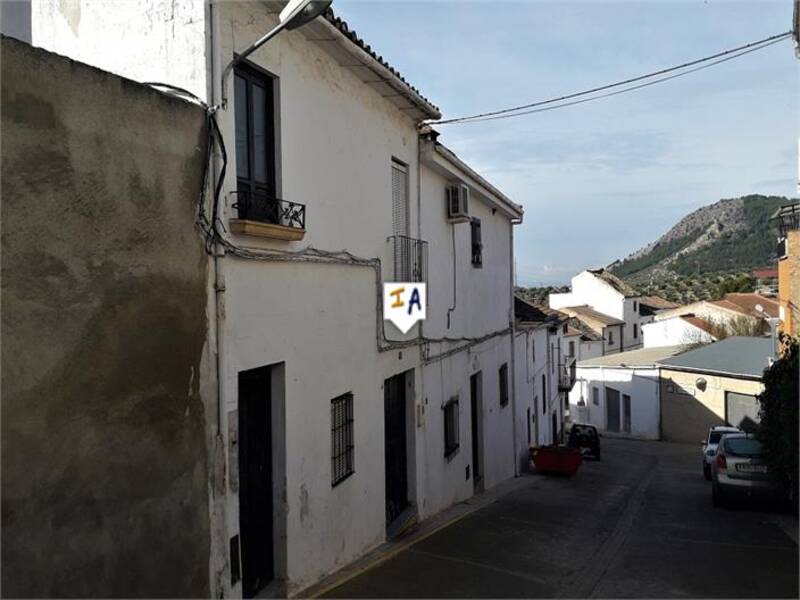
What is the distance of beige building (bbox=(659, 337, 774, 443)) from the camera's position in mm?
25891

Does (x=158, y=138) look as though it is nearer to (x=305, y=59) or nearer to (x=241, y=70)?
(x=241, y=70)

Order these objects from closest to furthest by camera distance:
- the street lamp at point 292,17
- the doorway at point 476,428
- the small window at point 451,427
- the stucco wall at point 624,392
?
the street lamp at point 292,17 → the small window at point 451,427 → the doorway at point 476,428 → the stucco wall at point 624,392

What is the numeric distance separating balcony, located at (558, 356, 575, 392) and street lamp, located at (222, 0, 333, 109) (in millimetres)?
26544

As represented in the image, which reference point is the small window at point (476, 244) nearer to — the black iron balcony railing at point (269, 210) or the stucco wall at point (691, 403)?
the black iron balcony railing at point (269, 210)

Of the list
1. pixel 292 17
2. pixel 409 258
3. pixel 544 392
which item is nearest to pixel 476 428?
pixel 409 258

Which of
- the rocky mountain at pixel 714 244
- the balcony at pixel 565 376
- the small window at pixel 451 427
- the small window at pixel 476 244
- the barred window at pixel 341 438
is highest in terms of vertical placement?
the rocky mountain at pixel 714 244

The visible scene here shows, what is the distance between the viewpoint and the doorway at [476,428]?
1452cm

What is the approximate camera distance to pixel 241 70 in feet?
19.7

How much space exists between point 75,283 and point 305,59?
378 cm

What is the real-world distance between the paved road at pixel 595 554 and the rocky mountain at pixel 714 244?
8693 cm

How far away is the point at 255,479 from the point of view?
246 inches

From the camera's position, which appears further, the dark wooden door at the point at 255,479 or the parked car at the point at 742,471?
the parked car at the point at 742,471

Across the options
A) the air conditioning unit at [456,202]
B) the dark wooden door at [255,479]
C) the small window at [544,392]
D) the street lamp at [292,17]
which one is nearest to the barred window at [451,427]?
the air conditioning unit at [456,202]

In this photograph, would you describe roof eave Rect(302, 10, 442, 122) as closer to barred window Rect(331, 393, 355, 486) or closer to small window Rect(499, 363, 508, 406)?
barred window Rect(331, 393, 355, 486)
